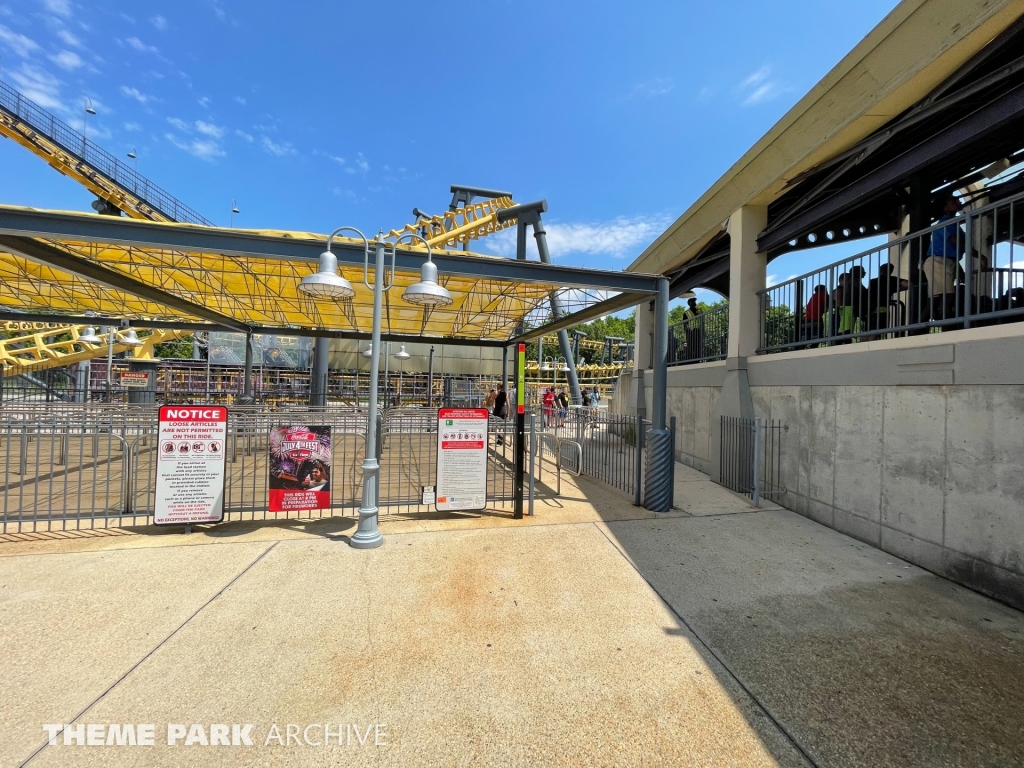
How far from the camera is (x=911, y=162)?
657 cm

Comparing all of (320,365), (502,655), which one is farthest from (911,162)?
(320,365)

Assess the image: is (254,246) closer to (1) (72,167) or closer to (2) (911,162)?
(2) (911,162)

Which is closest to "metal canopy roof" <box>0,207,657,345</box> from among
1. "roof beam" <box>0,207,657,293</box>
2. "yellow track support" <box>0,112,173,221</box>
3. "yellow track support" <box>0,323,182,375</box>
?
"roof beam" <box>0,207,657,293</box>

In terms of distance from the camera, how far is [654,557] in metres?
5.09

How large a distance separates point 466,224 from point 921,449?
2134 centimetres

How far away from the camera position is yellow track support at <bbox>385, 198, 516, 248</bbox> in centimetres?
2194

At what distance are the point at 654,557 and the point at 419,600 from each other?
9.20ft

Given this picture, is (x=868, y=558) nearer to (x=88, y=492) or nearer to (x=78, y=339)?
(x=88, y=492)

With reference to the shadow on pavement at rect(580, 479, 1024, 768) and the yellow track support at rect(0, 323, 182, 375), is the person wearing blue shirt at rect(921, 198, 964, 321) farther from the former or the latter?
the yellow track support at rect(0, 323, 182, 375)

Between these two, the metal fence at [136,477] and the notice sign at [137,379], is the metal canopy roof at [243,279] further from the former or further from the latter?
the notice sign at [137,379]

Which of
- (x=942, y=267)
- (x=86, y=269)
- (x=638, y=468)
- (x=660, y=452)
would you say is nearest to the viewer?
(x=942, y=267)

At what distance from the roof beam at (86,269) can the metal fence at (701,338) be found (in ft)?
42.8

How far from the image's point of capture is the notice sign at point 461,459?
6215 mm

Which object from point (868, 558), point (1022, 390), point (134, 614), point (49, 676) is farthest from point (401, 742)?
point (1022, 390)
